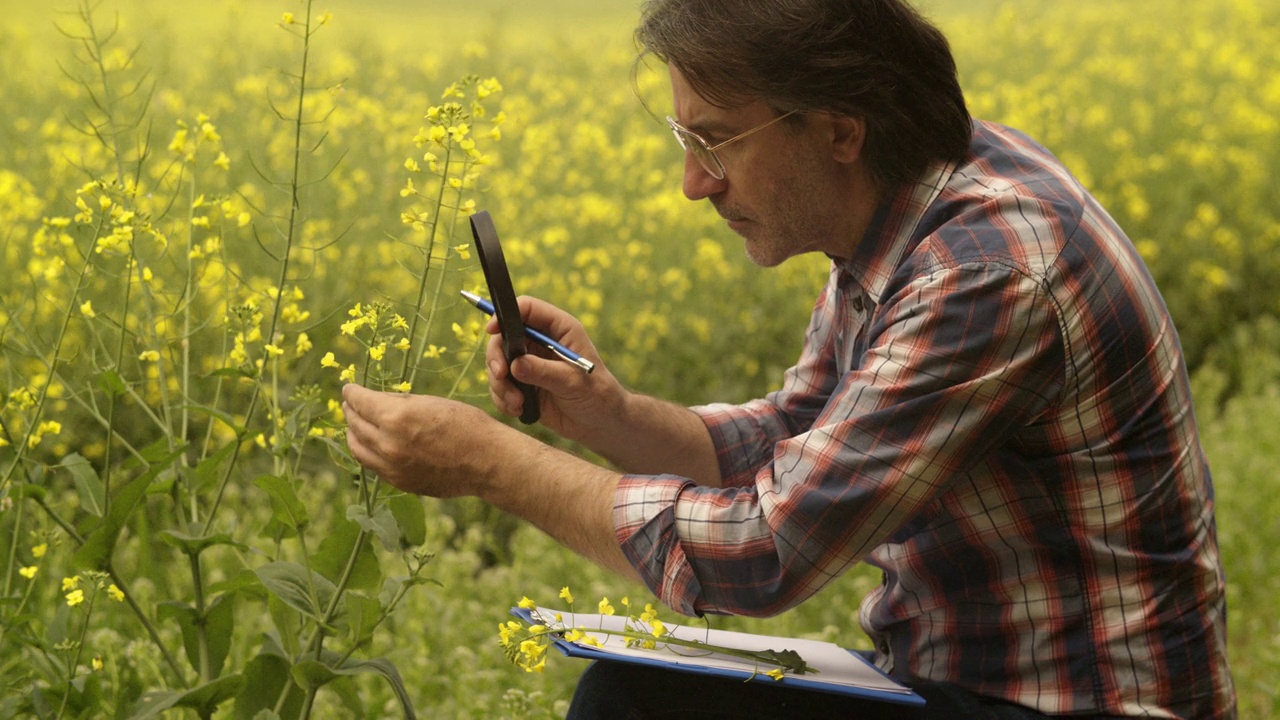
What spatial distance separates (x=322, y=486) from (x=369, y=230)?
3.69 ft

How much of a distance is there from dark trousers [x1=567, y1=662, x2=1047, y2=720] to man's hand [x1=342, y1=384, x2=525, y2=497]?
304 millimetres

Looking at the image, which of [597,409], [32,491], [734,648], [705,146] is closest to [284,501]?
[32,491]

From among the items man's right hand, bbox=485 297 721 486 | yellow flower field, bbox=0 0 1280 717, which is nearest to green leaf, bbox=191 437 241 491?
yellow flower field, bbox=0 0 1280 717

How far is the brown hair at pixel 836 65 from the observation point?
1571 mm

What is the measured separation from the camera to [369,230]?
4.26m

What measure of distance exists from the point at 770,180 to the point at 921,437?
0.41 meters

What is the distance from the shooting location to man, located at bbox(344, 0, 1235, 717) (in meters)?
1.41

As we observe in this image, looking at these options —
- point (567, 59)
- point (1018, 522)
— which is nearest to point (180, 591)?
point (1018, 522)

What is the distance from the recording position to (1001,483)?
1.55 meters

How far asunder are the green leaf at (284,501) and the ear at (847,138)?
0.76m

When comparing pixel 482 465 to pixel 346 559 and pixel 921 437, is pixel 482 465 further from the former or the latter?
pixel 921 437

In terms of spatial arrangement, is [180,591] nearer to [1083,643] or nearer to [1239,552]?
[1083,643]

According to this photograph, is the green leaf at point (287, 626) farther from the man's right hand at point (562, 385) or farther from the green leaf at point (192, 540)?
the man's right hand at point (562, 385)

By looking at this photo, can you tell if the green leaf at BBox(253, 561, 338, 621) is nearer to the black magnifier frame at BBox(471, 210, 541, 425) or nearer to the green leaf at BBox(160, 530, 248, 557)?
the green leaf at BBox(160, 530, 248, 557)
